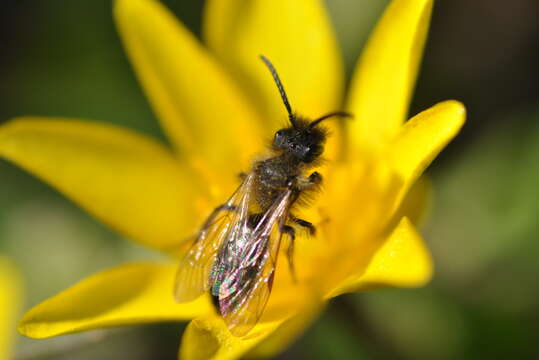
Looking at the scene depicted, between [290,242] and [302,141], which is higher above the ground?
[302,141]

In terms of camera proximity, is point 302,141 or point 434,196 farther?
point 434,196

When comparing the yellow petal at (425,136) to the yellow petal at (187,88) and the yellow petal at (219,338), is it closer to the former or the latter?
the yellow petal at (219,338)

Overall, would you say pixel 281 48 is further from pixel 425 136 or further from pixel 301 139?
pixel 425 136

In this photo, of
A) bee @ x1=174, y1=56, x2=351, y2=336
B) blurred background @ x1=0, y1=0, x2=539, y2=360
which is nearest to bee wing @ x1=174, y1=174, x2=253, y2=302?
bee @ x1=174, y1=56, x2=351, y2=336

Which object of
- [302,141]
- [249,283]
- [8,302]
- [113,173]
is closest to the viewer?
[249,283]

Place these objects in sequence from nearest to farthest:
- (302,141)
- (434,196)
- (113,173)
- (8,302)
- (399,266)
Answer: (399,266)
(302,141)
(113,173)
(8,302)
(434,196)

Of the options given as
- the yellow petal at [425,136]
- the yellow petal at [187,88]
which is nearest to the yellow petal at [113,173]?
the yellow petal at [187,88]

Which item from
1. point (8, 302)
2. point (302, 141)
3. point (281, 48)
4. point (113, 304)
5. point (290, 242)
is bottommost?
point (8, 302)

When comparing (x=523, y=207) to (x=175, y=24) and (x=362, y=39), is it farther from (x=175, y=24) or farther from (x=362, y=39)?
(x=175, y=24)

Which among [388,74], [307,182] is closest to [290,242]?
[307,182]
